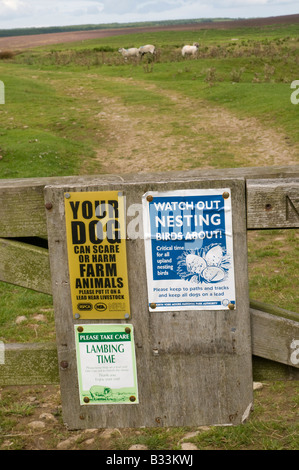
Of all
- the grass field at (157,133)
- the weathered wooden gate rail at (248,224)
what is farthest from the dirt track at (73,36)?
the weathered wooden gate rail at (248,224)

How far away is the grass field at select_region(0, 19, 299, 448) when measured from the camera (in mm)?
6570

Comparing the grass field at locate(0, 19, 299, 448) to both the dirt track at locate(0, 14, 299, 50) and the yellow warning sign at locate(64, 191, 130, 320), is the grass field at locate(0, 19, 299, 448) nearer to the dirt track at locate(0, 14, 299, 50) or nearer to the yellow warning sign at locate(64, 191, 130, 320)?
the yellow warning sign at locate(64, 191, 130, 320)

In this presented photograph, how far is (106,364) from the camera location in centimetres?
260

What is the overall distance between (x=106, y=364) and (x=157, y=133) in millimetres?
12903

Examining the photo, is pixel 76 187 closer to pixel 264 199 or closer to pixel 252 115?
pixel 264 199

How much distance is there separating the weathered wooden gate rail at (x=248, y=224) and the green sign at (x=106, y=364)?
0.24 m

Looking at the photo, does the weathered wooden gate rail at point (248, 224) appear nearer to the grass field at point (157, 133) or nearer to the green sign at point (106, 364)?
the green sign at point (106, 364)

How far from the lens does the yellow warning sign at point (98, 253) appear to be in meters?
2.42

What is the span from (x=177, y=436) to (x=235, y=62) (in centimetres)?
2451

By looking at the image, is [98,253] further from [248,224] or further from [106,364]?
[248,224]

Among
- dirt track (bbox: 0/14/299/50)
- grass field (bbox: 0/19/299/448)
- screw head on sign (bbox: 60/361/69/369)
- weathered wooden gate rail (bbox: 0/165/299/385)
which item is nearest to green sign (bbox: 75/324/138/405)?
screw head on sign (bbox: 60/361/69/369)

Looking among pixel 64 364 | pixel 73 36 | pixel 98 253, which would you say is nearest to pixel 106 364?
pixel 64 364

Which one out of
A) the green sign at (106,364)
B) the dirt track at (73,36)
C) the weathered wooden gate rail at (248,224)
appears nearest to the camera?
the weathered wooden gate rail at (248,224)

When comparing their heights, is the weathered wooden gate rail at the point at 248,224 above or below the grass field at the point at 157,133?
below
